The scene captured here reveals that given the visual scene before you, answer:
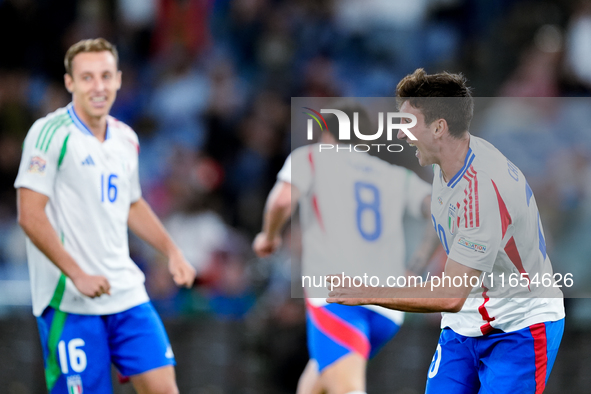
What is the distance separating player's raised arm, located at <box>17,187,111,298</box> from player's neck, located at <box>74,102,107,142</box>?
54cm

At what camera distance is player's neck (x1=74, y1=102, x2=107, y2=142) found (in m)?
4.30

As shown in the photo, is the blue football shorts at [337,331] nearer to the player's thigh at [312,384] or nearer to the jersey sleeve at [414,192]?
the player's thigh at [312,384]

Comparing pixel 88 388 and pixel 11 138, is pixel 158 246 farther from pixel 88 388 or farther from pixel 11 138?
pixel 11 138

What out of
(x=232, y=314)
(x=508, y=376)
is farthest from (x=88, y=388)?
(x=232, y=314)

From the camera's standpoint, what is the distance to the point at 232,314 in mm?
6980

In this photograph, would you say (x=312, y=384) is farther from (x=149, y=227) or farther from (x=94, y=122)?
(x=94, y=122)

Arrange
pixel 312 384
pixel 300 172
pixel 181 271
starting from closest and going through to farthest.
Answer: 1. pixel 181 271
2. pixel 300 172
3. pixel 312 384

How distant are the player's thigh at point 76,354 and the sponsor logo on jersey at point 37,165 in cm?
79

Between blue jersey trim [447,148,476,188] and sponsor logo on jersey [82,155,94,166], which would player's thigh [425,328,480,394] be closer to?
blue jersey trim [447,148,476,188]

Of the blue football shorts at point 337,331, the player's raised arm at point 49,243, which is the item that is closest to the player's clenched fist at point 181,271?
the player's raised arm at point 49,243

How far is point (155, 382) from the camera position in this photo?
423 cm

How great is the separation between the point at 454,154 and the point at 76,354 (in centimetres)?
234

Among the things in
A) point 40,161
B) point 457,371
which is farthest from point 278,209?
point 457,371

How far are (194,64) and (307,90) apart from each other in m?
1.62
